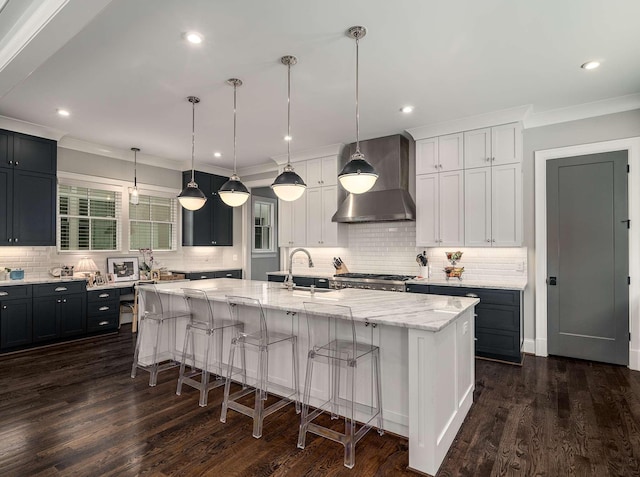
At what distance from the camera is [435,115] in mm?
4438

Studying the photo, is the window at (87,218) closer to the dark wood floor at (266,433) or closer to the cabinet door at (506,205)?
the dark wood floor at (266,433)

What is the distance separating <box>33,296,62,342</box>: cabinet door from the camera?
4695 mm

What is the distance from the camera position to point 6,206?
4582mm

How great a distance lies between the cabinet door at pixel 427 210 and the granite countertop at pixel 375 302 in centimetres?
191

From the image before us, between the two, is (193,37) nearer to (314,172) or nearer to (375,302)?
(375,302)

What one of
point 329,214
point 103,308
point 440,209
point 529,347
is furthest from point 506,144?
point 103,308

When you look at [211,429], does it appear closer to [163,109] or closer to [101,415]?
[101,415]

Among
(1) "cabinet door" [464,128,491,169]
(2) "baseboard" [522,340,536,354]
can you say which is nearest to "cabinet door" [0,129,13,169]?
(1) "cabinet door" [464,128,491,169]

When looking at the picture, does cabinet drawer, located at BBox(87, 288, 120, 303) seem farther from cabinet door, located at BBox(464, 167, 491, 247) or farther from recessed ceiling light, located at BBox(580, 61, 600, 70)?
recessed ceiling light, located at BBox(580, 61, 600, 70)

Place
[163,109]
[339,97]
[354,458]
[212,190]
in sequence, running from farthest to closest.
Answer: [212,190]
[163,109]
[339,97]
[354,458]

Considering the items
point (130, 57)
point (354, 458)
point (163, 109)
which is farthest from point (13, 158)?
point (354, 458)

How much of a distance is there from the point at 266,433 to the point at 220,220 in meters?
5.27

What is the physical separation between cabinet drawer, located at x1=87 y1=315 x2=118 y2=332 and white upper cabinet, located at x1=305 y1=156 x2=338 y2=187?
3.64m

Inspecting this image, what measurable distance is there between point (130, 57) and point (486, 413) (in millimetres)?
4086
